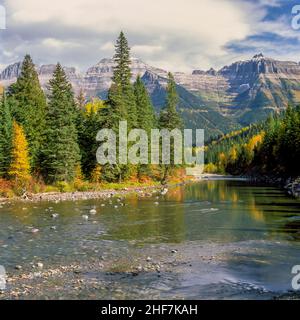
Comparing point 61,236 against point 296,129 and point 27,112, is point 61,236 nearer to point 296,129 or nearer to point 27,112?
point 27,112

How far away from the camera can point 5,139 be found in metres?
60.9

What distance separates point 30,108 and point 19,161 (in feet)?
49.4

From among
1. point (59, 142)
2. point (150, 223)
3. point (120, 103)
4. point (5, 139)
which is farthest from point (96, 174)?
point (150, 223)

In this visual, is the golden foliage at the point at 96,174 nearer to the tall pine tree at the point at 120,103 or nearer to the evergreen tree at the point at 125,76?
the tall pine tree at the point at 120,103

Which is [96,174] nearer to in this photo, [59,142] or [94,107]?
[59,142]

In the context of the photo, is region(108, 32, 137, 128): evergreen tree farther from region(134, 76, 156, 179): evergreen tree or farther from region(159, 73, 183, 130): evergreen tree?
region(159, 73, 183, 130): evergreen tree

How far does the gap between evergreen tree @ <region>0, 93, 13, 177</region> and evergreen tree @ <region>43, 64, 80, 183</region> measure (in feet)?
20.0

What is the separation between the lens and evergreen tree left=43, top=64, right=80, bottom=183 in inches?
2547

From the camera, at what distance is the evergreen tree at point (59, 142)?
64.7 meters

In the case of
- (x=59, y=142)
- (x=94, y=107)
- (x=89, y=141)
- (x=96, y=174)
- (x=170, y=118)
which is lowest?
(x=96, y=174)

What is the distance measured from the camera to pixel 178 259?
892 inches

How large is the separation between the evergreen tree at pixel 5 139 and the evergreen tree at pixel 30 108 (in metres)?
4.42
